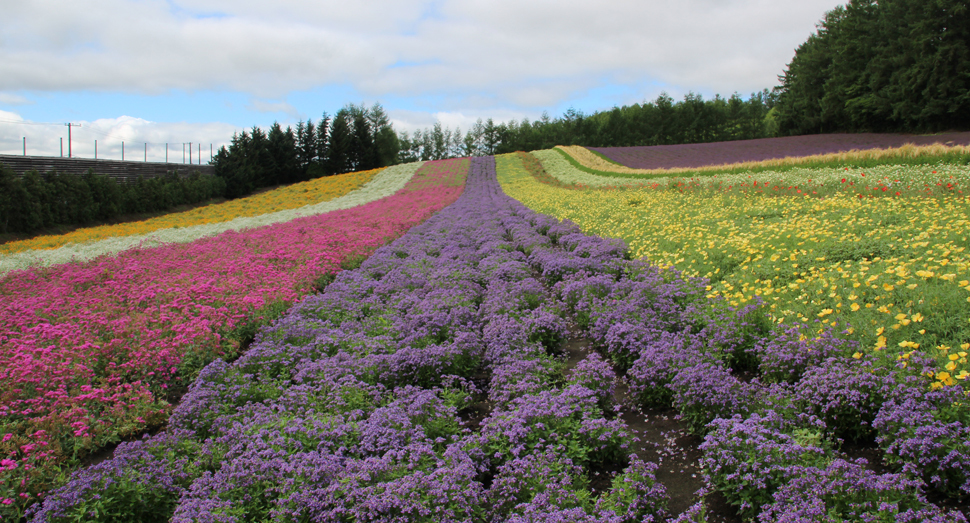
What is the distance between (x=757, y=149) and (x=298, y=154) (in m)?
51.3

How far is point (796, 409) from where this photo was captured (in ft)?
14.3

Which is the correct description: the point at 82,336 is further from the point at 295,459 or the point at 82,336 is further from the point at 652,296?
the point at 652,296

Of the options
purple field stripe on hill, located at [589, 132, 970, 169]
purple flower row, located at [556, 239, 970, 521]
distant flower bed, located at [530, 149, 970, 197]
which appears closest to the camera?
purple flower row, located at [556, 239, 970, 521]

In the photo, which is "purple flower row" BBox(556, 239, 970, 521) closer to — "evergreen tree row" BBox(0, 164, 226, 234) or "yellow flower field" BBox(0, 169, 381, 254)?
"yellow flower field" BBox(0, 169, 381, 254)

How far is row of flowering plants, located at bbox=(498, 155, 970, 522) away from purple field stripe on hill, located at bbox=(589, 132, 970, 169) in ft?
105

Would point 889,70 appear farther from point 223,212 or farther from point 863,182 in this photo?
point 223,212

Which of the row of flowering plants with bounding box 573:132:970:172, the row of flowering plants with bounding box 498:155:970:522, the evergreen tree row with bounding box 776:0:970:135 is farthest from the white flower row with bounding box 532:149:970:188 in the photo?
the evergreen tree row with bounding box 776:0:970:135

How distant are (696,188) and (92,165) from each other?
38.7 m

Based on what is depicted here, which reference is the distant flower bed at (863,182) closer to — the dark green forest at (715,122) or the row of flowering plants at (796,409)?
the row of flowering plants at (796,409)

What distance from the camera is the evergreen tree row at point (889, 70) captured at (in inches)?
1545

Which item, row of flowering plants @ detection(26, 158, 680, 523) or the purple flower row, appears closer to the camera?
the purple flower row

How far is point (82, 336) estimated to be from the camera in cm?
686

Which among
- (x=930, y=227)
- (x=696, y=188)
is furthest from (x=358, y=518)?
(x=696, y=188)

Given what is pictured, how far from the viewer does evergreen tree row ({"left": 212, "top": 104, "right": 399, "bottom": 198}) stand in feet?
162
